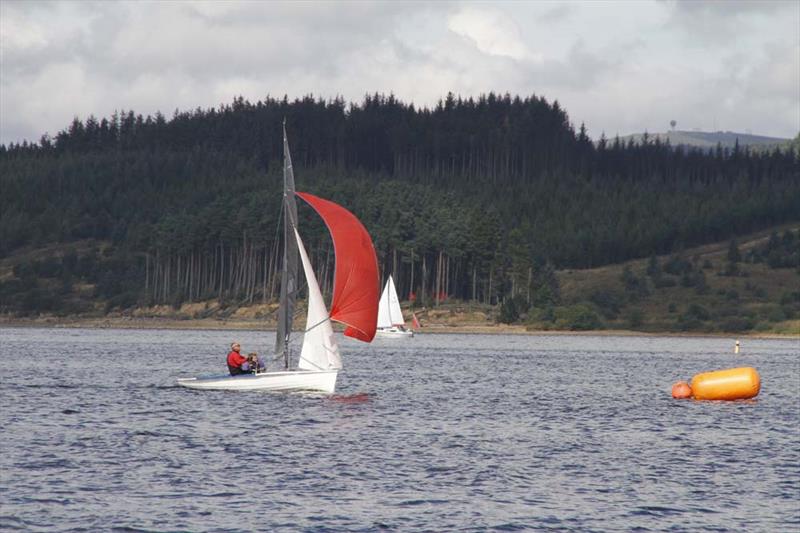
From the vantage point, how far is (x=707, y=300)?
170 m

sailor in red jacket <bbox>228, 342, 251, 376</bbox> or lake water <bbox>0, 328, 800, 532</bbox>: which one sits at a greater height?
sailor in red jacket <bbox>228, 342, 251, 376</bbox>

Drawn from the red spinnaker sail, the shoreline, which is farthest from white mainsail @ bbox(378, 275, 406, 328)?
the red spinnaker sail

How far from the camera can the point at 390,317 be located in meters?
142

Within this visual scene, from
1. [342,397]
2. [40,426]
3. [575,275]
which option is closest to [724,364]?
[342,397]

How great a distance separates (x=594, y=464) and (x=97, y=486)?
1458cm

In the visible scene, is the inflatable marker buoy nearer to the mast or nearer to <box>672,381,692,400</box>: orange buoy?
<box>672,381,692,400</box>: orange buoy

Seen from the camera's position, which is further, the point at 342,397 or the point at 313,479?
the point at 342,397

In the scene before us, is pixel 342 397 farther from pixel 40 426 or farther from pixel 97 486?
pixel 97 486

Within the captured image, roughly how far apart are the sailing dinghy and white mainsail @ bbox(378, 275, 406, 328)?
8529 cm

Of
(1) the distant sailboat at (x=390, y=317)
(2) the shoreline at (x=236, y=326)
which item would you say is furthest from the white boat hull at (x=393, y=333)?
(2) the shoreline at (x=236, y=326)

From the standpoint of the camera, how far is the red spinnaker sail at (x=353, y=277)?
52531 millimetres

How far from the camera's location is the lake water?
29.6 meters

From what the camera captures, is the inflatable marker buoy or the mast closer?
the mast

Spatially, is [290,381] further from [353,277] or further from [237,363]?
[353,277]
